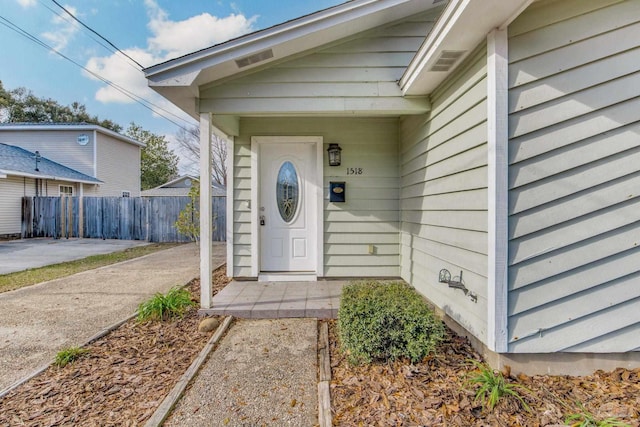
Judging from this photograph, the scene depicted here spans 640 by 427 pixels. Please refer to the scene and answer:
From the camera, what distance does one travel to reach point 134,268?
6160 mm

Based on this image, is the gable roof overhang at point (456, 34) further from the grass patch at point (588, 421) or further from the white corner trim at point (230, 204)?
the white corner trim at point (230, 204)

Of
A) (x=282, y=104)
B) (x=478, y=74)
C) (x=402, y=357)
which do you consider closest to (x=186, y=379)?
(x=402, y=357)

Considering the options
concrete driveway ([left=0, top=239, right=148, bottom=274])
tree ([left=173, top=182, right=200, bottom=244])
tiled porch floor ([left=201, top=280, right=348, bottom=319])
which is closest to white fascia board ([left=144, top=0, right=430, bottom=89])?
tiled porch floor ([left=201, top=280, right=348, bottom=319])

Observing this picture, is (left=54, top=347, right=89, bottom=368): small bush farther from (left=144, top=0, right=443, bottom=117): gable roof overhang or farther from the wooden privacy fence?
the wooden privacy fence

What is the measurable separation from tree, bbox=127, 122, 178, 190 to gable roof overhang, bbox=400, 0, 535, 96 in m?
29.5

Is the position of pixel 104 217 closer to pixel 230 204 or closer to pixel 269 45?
pixel 230 204

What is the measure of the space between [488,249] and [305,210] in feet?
9.09

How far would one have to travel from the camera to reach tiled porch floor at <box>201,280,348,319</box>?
3.31m

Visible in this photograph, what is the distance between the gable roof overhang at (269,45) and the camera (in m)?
2.90

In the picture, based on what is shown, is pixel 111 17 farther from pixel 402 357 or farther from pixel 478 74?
pixel 402 357

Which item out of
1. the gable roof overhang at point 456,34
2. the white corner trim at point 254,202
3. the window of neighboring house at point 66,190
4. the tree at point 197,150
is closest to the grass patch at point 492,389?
the gable roof overhang at point 456,34

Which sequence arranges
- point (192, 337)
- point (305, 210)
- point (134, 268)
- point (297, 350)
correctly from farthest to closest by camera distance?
point (134, 268) < point (305, 210) < point (192, 337) < point (297, 350)

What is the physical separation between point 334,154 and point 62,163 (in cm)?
1626

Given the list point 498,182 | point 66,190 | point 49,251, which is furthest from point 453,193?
point 66,190
